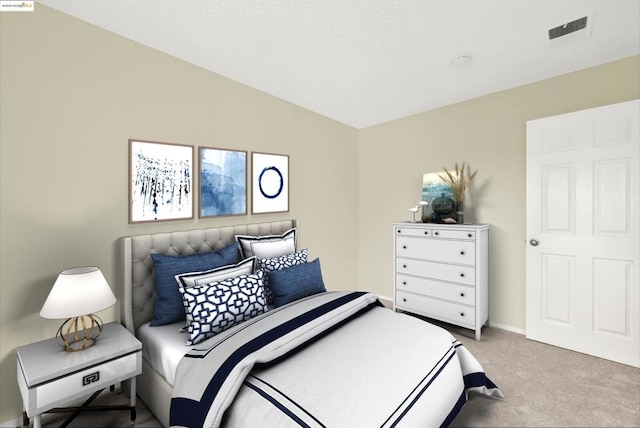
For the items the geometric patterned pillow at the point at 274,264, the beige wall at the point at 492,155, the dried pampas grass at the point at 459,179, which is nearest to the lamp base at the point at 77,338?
the geometric patterned pillow at the point at 274,264

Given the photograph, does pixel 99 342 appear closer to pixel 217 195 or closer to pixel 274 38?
pixel 217 195

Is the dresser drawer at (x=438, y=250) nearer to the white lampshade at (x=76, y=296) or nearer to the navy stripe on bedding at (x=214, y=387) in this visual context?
the navy stripe on bedding at (x=214, y=387)

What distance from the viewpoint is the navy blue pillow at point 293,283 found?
2.25 m

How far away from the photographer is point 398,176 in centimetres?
392

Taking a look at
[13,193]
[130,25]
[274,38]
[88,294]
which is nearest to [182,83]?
[130,25]

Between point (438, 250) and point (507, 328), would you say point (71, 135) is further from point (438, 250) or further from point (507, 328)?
point (507, 328)

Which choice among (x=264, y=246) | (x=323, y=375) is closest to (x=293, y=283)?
(x=264, y=246)

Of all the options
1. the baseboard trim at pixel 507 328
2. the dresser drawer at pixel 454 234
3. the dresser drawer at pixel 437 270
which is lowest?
the baseboard trim at pixel 507 328

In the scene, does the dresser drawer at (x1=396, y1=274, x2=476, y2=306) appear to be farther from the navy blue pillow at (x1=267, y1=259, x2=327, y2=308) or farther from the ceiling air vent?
the ceiling air vent

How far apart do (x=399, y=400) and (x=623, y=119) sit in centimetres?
283

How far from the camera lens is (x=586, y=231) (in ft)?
8.52

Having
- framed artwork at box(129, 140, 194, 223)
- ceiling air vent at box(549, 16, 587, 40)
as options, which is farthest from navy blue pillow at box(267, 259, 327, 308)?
ceiling air vent at box(549, 16, 587, 40)

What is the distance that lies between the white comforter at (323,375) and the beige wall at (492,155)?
63.0 inches

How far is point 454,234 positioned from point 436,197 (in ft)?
1.78
